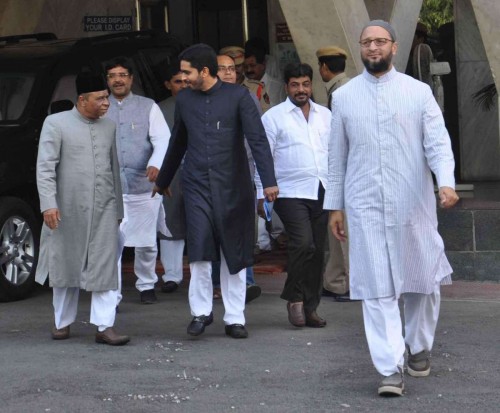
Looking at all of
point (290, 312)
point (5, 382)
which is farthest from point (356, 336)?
point (5, 382)

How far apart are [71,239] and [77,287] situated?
1.06ft

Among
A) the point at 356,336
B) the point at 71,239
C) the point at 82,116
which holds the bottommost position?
the point at 356,336

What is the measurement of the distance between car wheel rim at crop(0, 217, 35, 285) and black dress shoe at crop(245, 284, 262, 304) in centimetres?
184

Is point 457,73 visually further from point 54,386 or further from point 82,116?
point 54,386

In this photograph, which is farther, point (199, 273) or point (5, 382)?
point (199, 273)

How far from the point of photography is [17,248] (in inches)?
462

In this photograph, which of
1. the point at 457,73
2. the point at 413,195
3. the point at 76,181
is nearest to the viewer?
the point at 413,195

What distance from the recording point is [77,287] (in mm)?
9617

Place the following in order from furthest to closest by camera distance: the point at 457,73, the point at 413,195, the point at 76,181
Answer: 1. the point at 457,73
2. the point at 76,181
3. the point at 413,195

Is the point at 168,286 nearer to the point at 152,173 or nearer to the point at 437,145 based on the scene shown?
the point at 152,173

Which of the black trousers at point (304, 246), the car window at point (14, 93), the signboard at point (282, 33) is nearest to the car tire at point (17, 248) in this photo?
the car window at point (14, 93)

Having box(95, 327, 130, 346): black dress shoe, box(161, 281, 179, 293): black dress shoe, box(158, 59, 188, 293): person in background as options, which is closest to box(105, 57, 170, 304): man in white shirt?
box(158, 59, 188, 293): person in background

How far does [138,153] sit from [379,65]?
3.66m

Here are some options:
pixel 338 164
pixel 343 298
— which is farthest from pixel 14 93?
pixel 338 164
